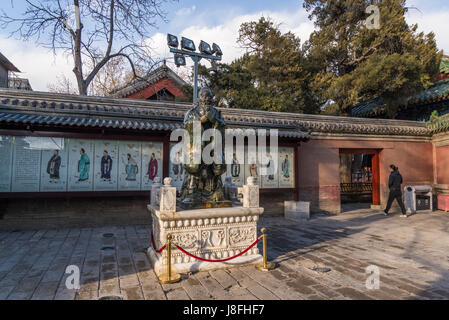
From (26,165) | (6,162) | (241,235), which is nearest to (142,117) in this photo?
(26,165)

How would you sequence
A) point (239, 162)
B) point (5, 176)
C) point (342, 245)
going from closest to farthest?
point (342, 245)
point (5, 176)
point (239, 162)

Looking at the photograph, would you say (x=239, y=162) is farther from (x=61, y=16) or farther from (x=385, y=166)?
(x=61, y=16)

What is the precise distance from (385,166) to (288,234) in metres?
6.77

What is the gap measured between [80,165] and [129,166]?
1261mm

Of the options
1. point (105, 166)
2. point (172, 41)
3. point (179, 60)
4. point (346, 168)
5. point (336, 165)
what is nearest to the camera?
point (105, 166)

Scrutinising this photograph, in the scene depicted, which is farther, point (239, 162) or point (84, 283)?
point (239, 162)

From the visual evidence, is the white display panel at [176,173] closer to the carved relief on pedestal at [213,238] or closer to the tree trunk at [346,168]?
the carved relief on pedestal at [213,238]

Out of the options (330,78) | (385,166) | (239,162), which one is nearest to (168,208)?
(239,162)

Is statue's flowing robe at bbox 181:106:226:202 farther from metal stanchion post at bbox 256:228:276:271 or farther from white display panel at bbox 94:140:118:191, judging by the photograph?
white display panel at bbox 94:140:118:191

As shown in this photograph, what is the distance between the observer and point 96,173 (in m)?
7.32

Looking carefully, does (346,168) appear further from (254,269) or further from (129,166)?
(254,269)

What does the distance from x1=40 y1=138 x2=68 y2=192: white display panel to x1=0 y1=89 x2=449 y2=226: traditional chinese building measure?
0.07ft

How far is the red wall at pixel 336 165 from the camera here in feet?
32.3

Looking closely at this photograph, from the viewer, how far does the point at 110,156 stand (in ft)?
24.6
